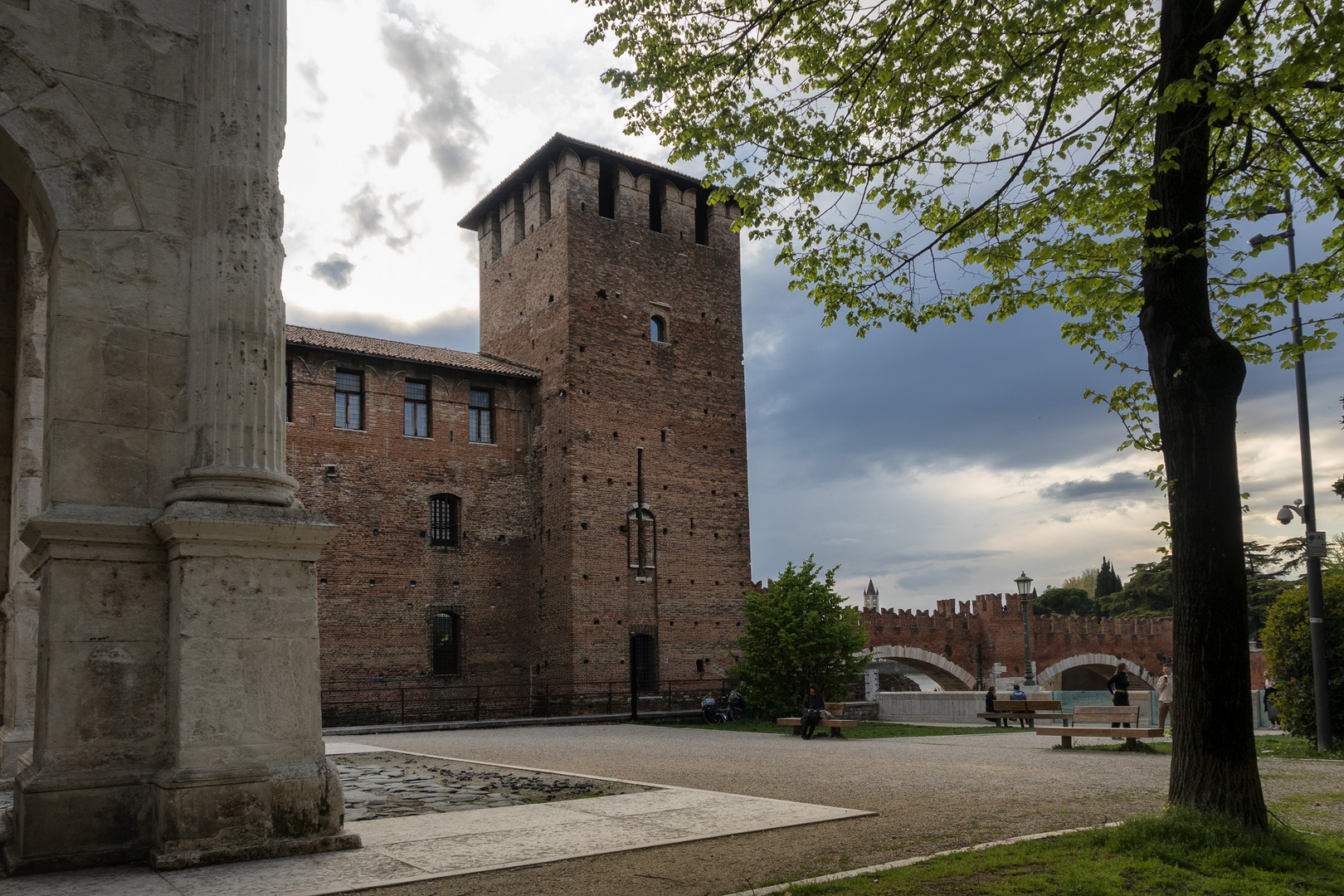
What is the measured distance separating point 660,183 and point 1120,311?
2570 cm

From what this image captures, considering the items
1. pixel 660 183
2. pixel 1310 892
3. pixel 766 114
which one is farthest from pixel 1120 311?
pixel 660 183

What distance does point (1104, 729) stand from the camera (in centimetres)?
1342

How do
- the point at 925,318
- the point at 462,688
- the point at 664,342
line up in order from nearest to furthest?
1. the point at 925,318
2. the point at 462,688
3. the point at 664,342

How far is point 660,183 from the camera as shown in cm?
3266

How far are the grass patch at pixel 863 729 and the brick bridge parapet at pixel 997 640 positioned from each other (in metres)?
15.5

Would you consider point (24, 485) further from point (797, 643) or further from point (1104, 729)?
point (797, 643)

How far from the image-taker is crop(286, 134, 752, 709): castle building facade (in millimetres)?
27188

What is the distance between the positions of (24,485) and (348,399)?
1910 cm

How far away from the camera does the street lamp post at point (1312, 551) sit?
13406 millimetres

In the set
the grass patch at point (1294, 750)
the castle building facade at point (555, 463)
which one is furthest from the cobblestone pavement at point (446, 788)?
the castle building facade at point (555, 463)

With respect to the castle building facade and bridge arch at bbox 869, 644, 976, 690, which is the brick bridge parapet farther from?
the castle building facade

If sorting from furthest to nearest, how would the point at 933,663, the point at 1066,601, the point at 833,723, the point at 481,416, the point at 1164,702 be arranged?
the point at 1066,601 → the point at 933,663 → the point at 481,416 → the point at 833,723 → the point at 1164,702

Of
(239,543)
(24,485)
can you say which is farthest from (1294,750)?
(24,485)

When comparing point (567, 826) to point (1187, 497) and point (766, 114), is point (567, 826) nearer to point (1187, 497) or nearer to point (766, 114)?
point (1187, 497)
